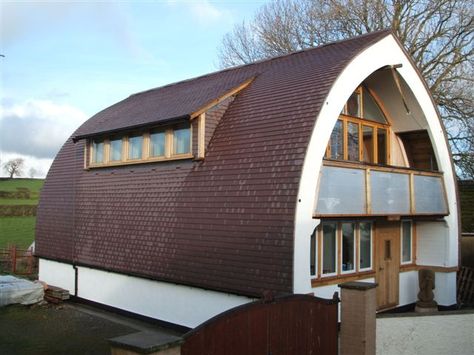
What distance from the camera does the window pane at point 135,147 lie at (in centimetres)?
1346

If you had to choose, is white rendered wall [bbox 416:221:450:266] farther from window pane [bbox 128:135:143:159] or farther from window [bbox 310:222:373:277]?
window pane [bbox 128:135:143:159]

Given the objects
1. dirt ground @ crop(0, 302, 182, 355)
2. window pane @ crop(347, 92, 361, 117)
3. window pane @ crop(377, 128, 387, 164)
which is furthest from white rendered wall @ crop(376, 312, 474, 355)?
window pane @ crop(347, 92, 361, 117)

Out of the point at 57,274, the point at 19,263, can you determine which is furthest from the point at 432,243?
the point at 19,263

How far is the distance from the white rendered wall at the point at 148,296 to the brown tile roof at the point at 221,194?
29 cm

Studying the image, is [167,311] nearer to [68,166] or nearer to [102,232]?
[102,232]

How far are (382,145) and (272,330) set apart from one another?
29.2 feet

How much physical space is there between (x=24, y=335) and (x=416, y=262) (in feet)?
33.6

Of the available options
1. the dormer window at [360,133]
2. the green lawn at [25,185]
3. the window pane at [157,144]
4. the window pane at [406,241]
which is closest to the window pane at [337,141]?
the dormer window at [360,133]

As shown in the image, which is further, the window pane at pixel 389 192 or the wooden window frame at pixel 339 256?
the window pane at pixel 389 192

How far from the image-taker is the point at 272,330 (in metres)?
6.23

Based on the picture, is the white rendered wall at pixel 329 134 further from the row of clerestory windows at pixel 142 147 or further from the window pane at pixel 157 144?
the window pane at pixel 157 144

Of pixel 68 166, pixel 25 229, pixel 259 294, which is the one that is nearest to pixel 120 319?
pixel 259 294

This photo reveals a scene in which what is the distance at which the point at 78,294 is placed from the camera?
575 inches

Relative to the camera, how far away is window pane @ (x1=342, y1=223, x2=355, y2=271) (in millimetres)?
11703
